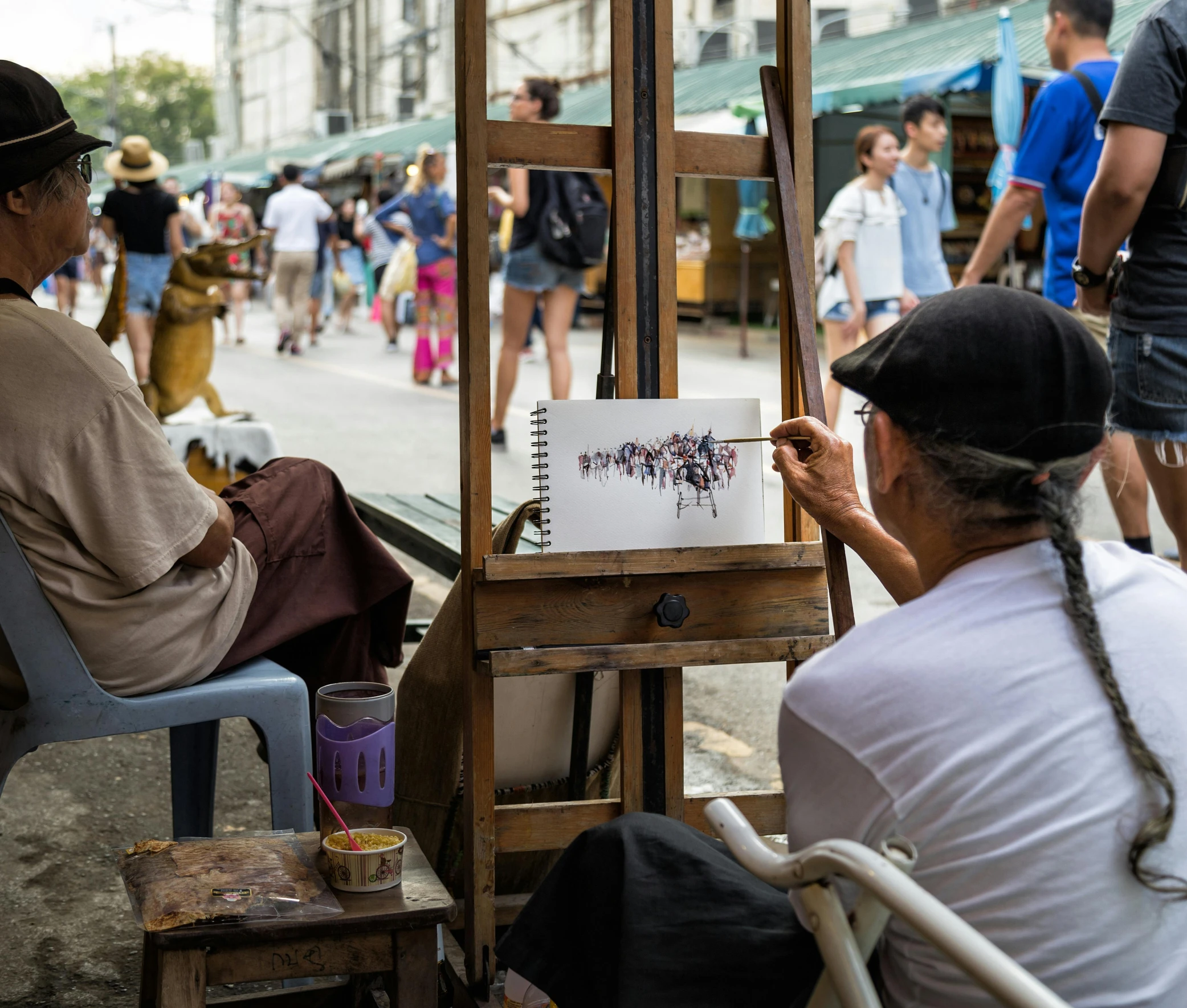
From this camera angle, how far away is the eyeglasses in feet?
7.44

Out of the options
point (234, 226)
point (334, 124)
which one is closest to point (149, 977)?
point (234, 226)

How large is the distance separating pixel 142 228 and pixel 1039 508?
25.8 feet

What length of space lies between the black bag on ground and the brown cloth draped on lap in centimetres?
395

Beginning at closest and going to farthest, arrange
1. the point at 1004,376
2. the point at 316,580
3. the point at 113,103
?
the point at 1004,376
the point at 316,580
the point at 113,103

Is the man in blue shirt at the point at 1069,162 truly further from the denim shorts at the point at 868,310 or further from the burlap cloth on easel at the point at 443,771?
the burlap cloth on easel at the point at 443,771

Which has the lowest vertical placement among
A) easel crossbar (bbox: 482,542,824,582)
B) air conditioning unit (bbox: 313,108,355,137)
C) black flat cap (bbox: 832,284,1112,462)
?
easel crossbar (bbox: 482,542,824,582)

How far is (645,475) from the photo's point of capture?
2.19 m

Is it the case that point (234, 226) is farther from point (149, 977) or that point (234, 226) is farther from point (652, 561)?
point (149, 977)

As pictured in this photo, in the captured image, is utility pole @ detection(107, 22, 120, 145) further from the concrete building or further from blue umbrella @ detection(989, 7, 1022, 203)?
blue umbrella @ detection(989, 7, 1022, 203)

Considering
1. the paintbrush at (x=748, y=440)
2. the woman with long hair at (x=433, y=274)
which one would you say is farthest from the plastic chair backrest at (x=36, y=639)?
the woman with long hair at (x=433, y=274)

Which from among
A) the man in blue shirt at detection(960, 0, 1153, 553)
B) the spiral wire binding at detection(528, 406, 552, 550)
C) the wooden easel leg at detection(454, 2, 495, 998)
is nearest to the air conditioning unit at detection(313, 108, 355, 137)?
the man in blue shirt at detection(960, 0, 1153, 553)

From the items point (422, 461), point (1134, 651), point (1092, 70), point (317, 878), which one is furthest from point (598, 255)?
point (1134, 651)

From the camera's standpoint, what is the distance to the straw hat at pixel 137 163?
819 cm

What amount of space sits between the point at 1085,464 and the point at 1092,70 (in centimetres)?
322
